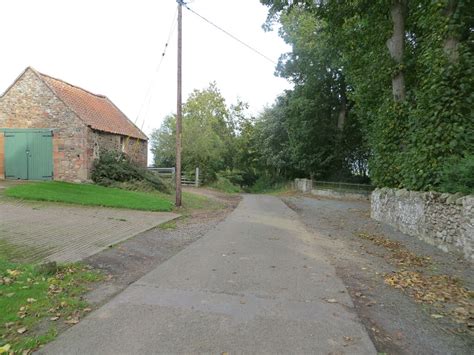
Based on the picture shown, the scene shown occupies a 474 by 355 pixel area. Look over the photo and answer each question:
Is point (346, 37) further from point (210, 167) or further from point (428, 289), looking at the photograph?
point (210, 167)

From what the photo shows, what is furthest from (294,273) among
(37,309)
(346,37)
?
(346,37)

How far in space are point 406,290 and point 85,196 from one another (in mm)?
12028

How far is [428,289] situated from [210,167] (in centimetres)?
3028

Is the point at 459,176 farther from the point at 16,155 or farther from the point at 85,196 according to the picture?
the point at 16,155

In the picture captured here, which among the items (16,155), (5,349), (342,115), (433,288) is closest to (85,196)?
(16,155)

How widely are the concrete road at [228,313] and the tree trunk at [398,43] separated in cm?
983

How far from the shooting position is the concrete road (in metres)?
3.74

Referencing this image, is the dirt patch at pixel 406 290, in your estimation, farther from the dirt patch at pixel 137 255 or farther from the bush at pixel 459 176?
the dirt patch at pixel 137 255

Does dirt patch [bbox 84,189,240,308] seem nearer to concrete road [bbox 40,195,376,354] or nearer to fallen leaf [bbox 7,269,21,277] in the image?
concrete road [bbox 40,195,376,354]

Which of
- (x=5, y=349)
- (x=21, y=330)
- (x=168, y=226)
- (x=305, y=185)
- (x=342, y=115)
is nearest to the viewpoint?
(x=5, y=349)

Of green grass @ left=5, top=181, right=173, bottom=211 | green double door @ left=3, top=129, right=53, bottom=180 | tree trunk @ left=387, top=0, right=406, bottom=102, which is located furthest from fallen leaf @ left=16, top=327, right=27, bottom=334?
green double door @ left=3, top=129, right=53, bottom=180

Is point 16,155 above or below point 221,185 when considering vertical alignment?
above

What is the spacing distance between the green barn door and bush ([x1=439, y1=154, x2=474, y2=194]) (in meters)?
18.2

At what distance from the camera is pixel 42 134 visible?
1881cm
